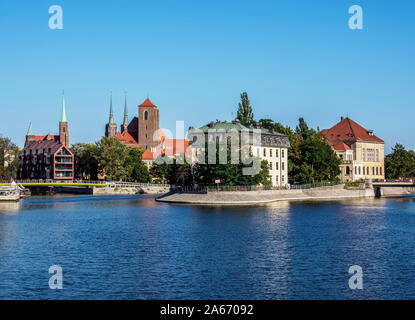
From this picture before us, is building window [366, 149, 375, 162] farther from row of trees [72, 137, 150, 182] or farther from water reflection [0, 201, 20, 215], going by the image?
water reflection [0, 201, 20, 215]

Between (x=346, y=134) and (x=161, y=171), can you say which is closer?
(x=346, y=134)

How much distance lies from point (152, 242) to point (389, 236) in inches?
871

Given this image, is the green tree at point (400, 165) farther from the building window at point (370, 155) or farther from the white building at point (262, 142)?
the white building at point (262, 142)

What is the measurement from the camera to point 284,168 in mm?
118562

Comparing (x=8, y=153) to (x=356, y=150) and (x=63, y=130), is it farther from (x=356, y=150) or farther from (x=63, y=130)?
(x=356, y=150)

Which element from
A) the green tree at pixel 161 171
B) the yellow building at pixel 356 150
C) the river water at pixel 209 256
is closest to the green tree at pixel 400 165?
the yellow building at pixel 356 150

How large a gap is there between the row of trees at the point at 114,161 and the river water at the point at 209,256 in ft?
288

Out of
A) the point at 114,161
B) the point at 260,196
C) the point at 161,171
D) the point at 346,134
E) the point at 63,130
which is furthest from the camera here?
the point at 63,130

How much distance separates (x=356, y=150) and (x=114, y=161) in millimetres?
67911

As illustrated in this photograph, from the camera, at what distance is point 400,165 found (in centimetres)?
15588

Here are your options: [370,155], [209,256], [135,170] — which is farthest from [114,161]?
[209,256]
